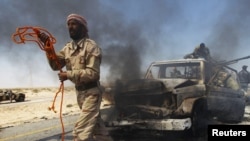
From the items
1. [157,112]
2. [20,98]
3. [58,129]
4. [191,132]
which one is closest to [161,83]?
[157,112]

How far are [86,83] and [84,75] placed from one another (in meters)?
0.18

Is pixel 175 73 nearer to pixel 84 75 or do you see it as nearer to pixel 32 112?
pixel 84 75

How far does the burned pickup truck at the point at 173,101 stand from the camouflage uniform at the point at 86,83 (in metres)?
2.25

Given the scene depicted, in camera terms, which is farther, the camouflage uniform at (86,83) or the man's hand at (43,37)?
the man's hand at (43,37)

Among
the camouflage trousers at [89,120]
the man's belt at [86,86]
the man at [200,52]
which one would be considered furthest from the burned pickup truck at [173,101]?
the man at [200,52]

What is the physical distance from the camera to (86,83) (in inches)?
184

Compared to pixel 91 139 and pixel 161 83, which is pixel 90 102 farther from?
pixel 161 83

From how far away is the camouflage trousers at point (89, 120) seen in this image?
15.0 ft

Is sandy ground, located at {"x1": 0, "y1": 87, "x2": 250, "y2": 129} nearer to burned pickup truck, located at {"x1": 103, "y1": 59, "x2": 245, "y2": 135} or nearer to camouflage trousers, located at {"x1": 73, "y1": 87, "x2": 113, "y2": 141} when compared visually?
burned pickup truck, located at {"x1": 103, "y1": 59, "x2": 245, "y2": 135}

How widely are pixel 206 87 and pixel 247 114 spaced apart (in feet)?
15.7

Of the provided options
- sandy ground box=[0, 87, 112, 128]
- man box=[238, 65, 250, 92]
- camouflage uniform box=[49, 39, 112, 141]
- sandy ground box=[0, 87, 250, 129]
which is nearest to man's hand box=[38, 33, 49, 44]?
camouflage uniform box=[49, 39, 112, 141]

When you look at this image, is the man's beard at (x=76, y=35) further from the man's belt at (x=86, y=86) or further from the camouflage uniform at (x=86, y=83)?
the man's belt at (x=86, y=86)

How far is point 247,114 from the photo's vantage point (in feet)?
38.7

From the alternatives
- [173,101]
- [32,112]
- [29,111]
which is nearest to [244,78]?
[32,112]
